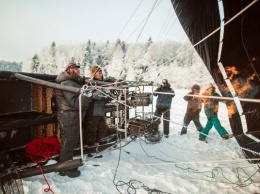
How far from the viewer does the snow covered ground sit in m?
3.62

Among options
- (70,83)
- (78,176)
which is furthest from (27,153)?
(70,83)

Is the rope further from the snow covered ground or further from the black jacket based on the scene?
the black jacket

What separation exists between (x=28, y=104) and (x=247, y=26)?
208 inches

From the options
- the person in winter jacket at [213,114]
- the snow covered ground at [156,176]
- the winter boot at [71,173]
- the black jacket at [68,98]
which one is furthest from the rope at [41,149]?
the person in winter jacket at [213,114]

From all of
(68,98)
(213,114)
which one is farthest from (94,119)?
(213,114)

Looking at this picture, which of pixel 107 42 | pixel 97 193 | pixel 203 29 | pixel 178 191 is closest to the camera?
pixel 97 193

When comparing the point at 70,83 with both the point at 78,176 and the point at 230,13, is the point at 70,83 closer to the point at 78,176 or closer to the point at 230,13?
the point at 78,176

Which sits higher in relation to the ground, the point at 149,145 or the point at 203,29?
the point at 203,29

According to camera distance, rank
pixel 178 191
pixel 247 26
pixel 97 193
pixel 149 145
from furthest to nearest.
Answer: pixel 149 145 → pixel 247 26 → pixel 178 191 → pixel 97 193

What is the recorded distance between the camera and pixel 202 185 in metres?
4.09

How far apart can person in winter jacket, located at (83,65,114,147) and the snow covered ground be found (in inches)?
20.5

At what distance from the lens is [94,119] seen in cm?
486

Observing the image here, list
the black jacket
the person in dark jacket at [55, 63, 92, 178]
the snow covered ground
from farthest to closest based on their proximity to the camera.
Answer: the person in dark jacket at [55, 63, 92, 178]
the black jacket
the snow covered ground

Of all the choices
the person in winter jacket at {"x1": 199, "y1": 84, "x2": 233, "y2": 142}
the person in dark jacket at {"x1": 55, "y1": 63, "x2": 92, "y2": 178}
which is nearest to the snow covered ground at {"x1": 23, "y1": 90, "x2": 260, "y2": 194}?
the person in dark jacket at {"x1": 55, "y1": 63, "x2": 92, "y2": 178}
